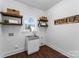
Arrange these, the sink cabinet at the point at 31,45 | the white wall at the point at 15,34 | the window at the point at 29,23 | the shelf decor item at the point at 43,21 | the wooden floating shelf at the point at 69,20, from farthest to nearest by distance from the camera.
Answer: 1. the shelf decor item at the point at 43,21
2. the window at the point at 29,23
3. the sink cabinet at the point at 31,45
4. the white wall at the point at 15,34
5. the wooden floating shelf at the point at 69,20

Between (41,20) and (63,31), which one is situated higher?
(41,20)

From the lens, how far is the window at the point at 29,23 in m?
3.02

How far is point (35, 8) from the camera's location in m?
3.38

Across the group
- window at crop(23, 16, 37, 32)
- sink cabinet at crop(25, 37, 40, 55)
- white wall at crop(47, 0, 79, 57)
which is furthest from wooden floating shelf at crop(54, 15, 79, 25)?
sink cabinet at crop(25, 37, 40, 55)

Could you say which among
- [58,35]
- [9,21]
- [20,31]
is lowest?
[58,35]

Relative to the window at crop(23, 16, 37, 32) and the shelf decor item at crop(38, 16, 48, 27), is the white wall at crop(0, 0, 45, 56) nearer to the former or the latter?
the window at crop(23, 16, 37, 32)

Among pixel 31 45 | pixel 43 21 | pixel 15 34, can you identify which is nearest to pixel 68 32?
pixel 31 45

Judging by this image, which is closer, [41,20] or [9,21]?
[9,21]

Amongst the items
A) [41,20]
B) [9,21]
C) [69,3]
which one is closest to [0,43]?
[9,21]

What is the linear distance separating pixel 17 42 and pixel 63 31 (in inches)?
85.1

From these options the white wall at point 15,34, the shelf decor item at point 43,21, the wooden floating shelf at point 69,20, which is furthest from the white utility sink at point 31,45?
the wooden floating shelf at point 69,20

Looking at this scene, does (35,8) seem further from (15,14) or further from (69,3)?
(69,3)

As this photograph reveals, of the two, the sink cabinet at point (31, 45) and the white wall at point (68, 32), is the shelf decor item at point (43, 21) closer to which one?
the white wall at point (68, 32)

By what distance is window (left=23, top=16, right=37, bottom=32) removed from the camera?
302 centimetres
